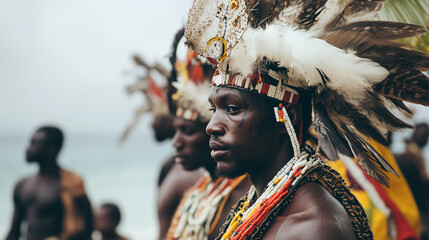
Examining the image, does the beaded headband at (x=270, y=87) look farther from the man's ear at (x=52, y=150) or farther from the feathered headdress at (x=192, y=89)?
the man's ear at (x=52, y=150)

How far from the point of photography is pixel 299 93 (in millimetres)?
2244

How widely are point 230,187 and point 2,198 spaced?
1960 centimetres

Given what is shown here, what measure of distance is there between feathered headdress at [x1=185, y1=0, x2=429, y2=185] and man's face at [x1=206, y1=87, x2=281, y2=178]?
0.06 m

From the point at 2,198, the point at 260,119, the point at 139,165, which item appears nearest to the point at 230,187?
the point at 260,119

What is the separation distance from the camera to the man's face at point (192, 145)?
382 cm

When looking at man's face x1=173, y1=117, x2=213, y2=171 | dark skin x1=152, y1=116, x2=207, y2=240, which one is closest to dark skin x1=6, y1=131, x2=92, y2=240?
dark skin x1=152, y1=116, x2=207, y2=240

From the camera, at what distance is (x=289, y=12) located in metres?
2.18

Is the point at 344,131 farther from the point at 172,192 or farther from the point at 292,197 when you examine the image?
the point at 172,192

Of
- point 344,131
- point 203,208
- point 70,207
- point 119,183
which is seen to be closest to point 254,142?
point 344,131

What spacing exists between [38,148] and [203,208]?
2.65m

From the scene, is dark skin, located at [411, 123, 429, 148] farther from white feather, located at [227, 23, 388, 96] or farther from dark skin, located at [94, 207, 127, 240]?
white feather, located at [227, 23, 388, 96]

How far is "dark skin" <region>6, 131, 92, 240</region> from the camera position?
17.8 ft

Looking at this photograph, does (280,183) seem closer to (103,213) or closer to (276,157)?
(276,157)

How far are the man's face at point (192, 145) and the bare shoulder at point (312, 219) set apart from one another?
1747 mm
